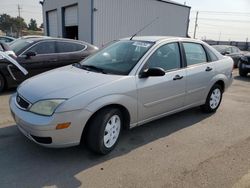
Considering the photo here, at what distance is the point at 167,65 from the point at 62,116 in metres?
2.04

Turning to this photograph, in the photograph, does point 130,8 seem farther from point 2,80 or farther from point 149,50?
point 149,50

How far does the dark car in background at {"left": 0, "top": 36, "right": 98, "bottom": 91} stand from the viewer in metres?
6.68

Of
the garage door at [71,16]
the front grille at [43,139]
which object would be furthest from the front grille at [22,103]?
the garage door at [71,16]

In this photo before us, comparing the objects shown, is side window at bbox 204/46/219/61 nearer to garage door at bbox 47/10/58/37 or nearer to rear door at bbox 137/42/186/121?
rear door at bbox 137/42/186/121

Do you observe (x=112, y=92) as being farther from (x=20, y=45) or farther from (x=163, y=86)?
(x=20, y=45)

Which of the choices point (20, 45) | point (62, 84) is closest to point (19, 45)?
point (20, 45)

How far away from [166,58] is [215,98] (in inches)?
73.8

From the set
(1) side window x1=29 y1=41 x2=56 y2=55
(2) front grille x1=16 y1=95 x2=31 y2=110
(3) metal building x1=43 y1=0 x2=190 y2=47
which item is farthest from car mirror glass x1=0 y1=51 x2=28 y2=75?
(3) metal building x1=43 y1=0 x2=190 y2=47

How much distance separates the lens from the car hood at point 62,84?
10.5ft

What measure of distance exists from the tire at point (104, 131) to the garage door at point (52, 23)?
19.5 m

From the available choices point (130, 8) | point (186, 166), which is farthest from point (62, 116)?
point (130, 8)

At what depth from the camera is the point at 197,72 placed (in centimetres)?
480

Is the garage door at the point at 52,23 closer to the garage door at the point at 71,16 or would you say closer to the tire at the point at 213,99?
the garage door at the point at 71,16

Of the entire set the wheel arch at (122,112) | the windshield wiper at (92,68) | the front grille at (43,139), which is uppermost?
the windshield wiper at (92,68)
